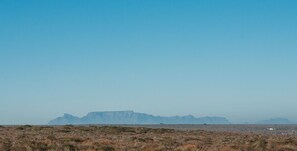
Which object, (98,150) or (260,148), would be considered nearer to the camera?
(98,150)

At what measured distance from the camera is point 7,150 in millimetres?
29672

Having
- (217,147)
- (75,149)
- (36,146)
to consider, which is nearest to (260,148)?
(217,147)

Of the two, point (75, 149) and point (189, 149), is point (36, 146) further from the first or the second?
point (189, 149)

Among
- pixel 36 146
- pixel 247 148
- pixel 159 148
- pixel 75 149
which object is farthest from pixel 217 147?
pixel 36 146

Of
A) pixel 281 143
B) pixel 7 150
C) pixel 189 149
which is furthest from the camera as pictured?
pixel 281 143

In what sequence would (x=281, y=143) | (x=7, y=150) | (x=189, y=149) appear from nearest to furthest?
1. (x=7, y=150)
2. (x=189, y=149)
3. (x=281, y=143)

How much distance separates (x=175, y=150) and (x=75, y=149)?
669cm

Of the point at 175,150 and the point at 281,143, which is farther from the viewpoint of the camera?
the point at 281,143

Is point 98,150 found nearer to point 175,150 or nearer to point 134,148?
point 134,148

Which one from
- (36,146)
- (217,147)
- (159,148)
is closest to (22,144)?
(36,146)

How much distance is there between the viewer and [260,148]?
32.8m

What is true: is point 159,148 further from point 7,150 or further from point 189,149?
point 7,150

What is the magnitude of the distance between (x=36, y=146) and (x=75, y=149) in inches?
112

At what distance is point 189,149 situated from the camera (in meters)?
31.7
